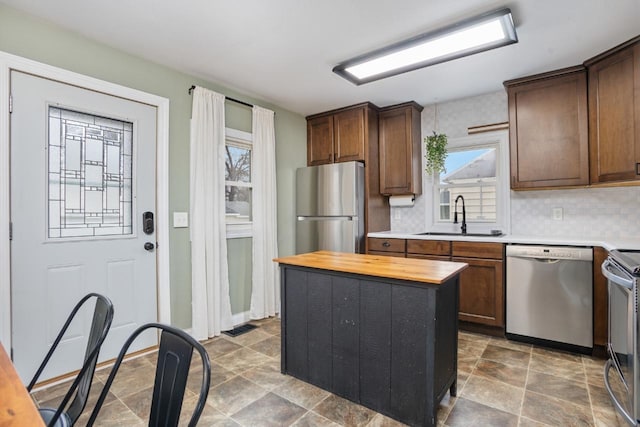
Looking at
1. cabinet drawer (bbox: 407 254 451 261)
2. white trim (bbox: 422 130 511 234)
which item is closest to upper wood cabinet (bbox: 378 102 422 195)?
white trim (bbox: 422 130 511 234)

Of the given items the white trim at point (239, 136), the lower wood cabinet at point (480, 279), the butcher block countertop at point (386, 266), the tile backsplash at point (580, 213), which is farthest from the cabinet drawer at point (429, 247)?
the white trim at point (239, 136)

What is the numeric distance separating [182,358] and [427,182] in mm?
3627

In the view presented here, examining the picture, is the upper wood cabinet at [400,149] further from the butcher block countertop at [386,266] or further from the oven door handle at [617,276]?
the oven door handle at [617,276]

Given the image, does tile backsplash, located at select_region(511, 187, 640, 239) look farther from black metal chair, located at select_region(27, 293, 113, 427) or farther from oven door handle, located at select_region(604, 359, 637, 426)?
black metal chair, located at select_region(27, 293, 113, 427)

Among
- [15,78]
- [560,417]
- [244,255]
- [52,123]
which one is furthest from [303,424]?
[15,78]

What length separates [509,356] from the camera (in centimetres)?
270

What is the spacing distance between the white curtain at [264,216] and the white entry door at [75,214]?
3.53ft

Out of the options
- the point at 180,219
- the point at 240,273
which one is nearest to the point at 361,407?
the point at 240,273

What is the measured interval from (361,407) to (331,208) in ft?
7.43

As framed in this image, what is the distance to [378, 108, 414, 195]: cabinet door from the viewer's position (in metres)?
3.90

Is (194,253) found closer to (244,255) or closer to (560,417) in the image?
(244,255)

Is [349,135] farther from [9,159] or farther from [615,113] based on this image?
[9,159]

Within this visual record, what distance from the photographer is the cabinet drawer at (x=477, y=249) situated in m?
3.05

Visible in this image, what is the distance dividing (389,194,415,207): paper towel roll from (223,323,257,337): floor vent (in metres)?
2.22
